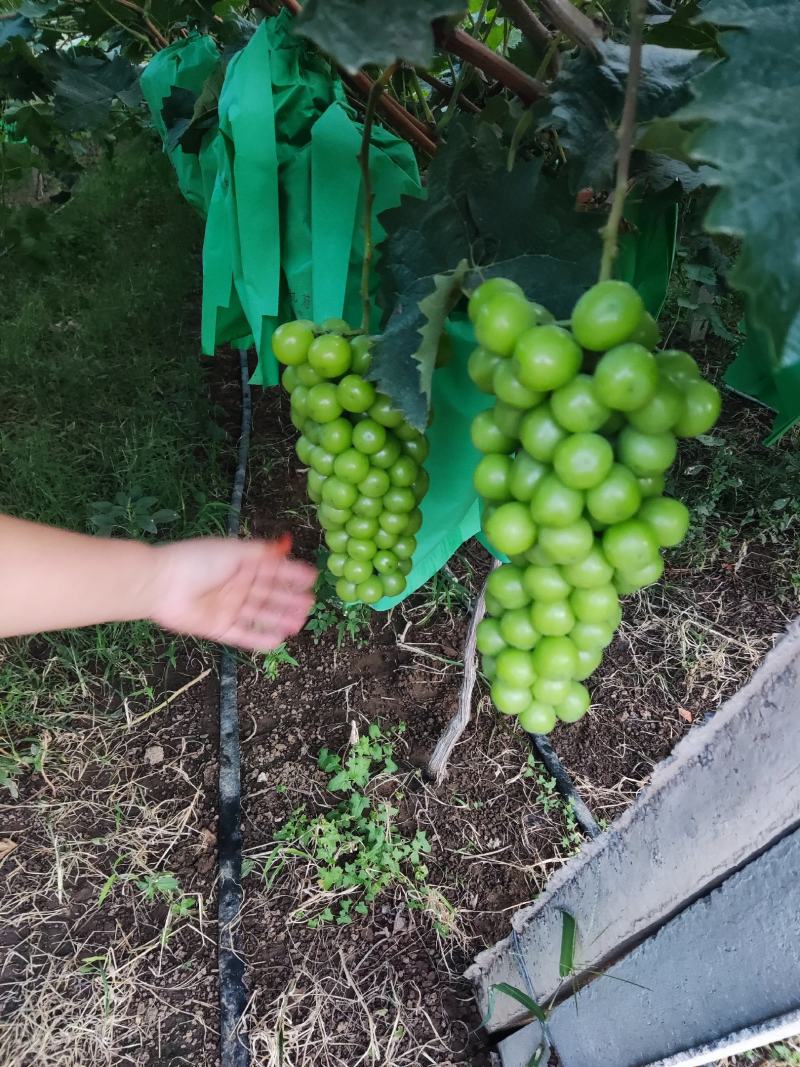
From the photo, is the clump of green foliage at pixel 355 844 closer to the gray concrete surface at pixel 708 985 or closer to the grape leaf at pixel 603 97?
the gray concrete surface at pixel 708 985

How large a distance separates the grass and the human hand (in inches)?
47.8

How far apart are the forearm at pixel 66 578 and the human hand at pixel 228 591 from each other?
0.9 inches

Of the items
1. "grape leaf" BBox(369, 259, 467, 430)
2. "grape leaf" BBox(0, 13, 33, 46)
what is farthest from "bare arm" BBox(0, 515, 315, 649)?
"grape leaf" BBox(0, 13, 33, 46)

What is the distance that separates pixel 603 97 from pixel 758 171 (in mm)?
328

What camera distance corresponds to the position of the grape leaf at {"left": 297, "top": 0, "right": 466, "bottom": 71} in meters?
0.50

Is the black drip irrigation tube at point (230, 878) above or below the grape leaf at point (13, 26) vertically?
below

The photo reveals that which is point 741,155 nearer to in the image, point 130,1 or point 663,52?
point 663,52

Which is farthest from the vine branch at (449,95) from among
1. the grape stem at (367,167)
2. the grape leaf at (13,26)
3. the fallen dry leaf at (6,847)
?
the fallen dry leaf at (6,847)

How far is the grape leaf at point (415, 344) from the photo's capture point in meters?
0.65

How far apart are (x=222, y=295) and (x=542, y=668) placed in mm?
816

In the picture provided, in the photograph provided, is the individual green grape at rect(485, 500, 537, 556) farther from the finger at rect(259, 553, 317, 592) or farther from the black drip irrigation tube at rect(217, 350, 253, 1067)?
the black drip irrigation tube at rect(217, 350, 253, 1067)

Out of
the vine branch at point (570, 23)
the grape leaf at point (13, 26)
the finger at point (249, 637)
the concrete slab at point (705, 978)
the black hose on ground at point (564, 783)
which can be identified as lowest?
the black hose on ground at point (564, 783)

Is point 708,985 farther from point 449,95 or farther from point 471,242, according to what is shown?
point 449,95

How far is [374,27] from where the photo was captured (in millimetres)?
516
